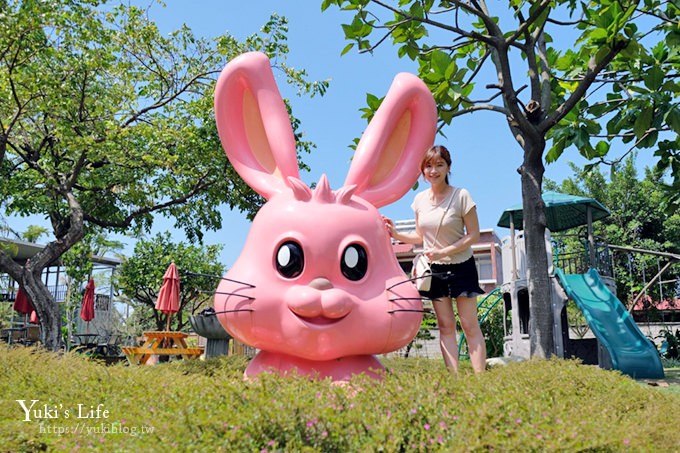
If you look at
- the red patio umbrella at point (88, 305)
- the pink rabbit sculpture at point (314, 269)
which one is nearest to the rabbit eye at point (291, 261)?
the pink rabbit sculpture at point (314, 269)

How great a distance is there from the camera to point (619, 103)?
7.05 meters

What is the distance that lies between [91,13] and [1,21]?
2034 mm

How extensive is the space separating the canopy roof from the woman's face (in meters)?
8.15

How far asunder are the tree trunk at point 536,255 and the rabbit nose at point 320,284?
147 inches

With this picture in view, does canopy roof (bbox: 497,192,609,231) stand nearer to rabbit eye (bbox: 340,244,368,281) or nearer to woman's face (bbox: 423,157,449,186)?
woman's face (bbox: 423,157,449,186)

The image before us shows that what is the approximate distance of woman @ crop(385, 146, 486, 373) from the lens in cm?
428

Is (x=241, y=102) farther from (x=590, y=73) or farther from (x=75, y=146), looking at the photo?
(x=75, y=146)

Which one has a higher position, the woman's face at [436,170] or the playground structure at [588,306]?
the woman's face at [436,170]

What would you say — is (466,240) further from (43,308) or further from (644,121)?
(43,308)

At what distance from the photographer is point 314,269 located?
3781 millimetres

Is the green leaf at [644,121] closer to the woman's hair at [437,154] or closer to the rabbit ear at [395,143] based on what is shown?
the rabbit ear at [395,143]

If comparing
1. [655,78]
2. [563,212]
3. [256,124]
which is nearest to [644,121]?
[655,78]

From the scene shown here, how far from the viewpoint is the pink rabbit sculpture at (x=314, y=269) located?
3.71 metres

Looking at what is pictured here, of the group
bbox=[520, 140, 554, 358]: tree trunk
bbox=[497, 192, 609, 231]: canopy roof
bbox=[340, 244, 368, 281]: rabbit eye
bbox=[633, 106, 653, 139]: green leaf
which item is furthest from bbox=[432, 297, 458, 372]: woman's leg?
bbox=[497, 192, 609, 231]: canopy roof
